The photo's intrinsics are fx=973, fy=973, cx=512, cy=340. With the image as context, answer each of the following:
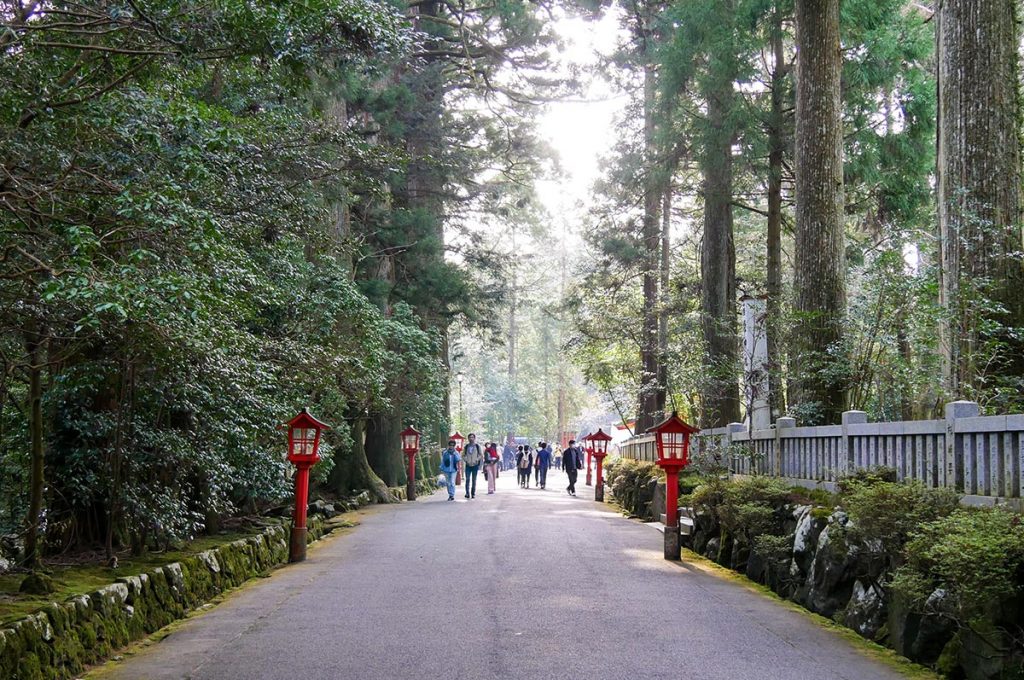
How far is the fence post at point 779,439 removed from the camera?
11.8m

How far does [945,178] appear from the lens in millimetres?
9781

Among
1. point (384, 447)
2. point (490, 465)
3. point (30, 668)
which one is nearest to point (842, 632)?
point (30, 668)

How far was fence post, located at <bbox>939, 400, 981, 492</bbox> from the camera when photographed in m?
7.09

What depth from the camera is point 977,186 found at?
372 inches

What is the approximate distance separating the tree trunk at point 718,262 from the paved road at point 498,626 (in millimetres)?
6487

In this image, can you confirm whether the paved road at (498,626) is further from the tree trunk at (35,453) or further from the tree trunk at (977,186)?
the tree trunk at (977,186)

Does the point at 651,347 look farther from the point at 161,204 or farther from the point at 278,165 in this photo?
the point at 161,204

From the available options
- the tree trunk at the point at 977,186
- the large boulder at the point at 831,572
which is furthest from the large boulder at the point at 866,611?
the tree trunk at the point at 977,186

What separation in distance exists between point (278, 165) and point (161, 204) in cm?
400

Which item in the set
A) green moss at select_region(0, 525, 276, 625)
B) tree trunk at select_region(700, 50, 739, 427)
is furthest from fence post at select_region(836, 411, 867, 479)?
tree trunk at select_region(700, 50, 739, 427)

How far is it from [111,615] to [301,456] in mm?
4751

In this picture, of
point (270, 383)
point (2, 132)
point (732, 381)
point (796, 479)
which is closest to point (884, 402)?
point (796, 479)

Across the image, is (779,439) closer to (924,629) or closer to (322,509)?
(924,629)

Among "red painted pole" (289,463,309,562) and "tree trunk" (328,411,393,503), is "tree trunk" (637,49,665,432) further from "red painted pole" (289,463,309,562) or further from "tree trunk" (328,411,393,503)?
"red painted pole" (289,463,309,562)
